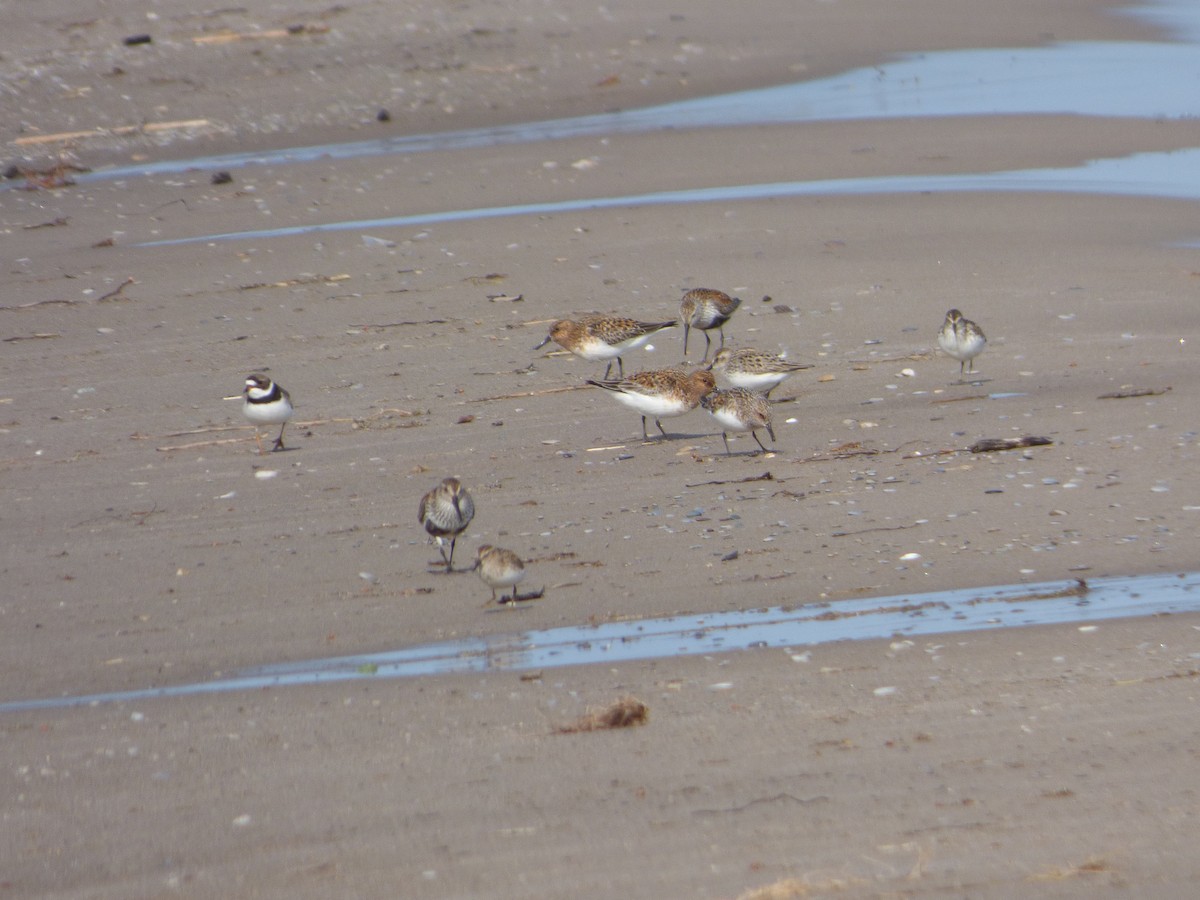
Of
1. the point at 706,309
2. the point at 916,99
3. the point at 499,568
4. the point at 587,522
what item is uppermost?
the point at 916,99

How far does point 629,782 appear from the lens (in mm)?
4961

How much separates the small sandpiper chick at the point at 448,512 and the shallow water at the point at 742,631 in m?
0.86

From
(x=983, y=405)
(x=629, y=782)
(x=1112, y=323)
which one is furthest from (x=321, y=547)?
(x=1112, y=323)

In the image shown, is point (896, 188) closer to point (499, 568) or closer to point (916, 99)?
point (916, 99)

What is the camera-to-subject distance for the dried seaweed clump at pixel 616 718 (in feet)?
17.7

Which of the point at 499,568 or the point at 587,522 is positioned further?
the point at 587,522

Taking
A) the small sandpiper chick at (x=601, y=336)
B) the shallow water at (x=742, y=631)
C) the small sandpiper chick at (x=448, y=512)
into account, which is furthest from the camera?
the small sandpiper chick at (x=601, y=336)

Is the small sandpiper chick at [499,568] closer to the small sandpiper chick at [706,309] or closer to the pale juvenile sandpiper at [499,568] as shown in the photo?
the pale juvenile sandpiper at [499,568]

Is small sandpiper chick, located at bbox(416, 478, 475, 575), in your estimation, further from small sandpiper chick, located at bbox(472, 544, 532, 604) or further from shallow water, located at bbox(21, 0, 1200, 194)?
shallow water, located at bbox(21, 0, 1200, 194)

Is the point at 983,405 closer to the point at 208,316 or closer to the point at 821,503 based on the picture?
the point at 821,503

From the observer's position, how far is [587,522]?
7.89m

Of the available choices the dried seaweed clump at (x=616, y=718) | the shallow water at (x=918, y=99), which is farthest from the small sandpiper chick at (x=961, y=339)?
the shallow water at (x=918, y=99)

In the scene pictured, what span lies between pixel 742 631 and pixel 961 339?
4.14 metres

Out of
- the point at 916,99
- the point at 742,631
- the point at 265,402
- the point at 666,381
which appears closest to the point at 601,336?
the point at 666,381
